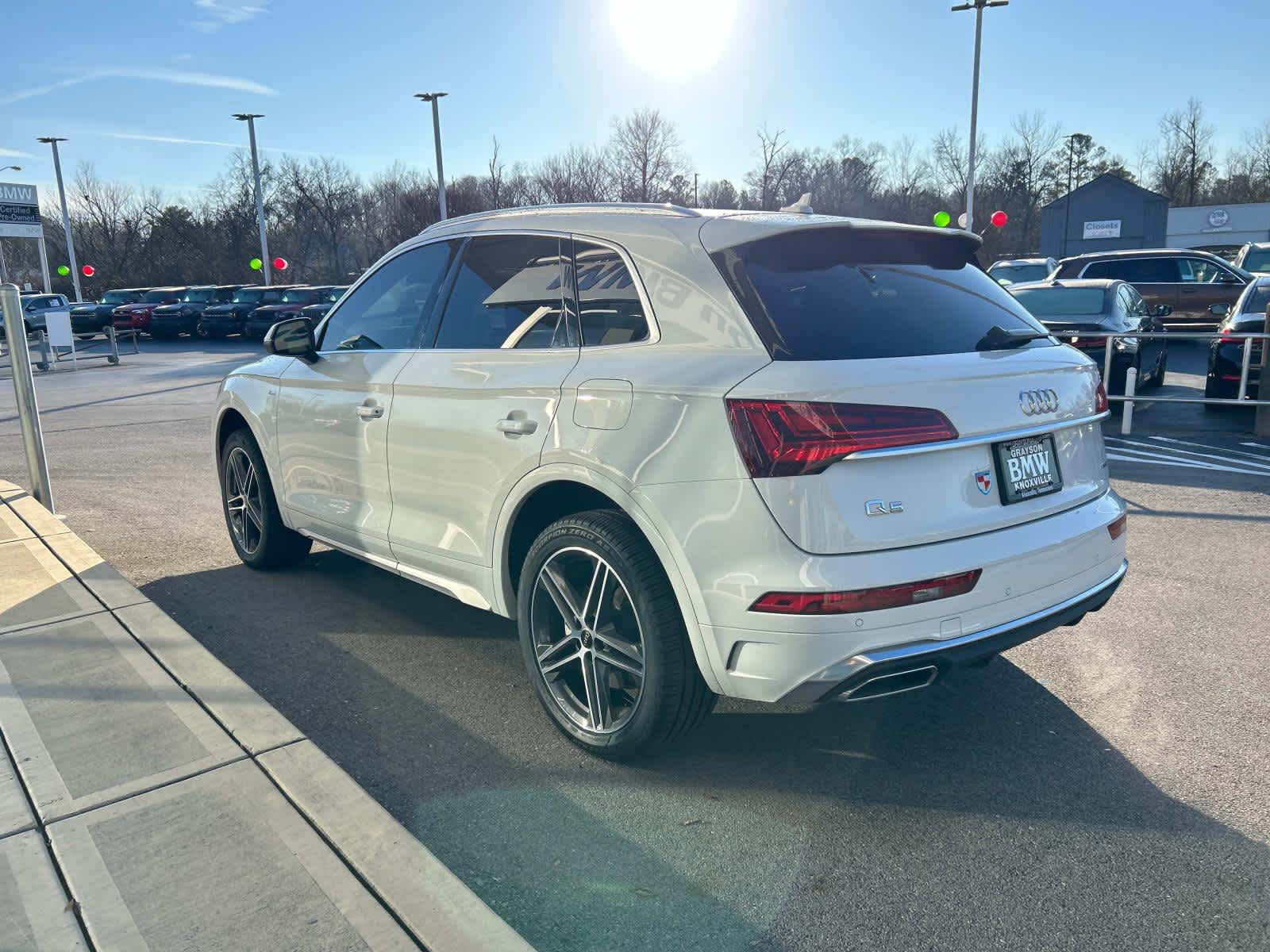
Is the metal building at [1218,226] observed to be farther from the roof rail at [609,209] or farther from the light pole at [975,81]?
the roof rail at [609,209]

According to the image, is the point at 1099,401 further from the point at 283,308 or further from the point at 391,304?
the point at 283,308

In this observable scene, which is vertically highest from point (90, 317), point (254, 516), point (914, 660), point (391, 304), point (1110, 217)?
point (1110, 217)

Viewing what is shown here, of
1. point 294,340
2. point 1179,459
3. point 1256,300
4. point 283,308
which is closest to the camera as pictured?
point 294,340

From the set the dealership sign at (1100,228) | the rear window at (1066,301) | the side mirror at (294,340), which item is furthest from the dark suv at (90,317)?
the dealership sign at (1100,228)

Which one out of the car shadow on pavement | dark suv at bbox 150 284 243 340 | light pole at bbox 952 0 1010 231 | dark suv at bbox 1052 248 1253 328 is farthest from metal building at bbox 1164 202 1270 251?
the car shadow on pavement

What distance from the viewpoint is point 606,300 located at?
350 cm

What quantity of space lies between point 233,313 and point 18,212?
16520 millimetres

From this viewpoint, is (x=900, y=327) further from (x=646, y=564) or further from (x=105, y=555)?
(x=105, y=555)

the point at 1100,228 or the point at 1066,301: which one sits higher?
the point at 1100,228

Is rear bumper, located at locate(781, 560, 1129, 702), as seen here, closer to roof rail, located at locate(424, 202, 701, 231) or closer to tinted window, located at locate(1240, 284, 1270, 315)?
roof rail, located at locate(424, 202, 701, 231)

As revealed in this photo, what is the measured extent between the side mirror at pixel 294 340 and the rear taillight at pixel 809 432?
288 centimetres

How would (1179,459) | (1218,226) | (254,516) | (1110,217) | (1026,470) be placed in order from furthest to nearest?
(1110,217), (1218,226), (1179,459), (254,516), (1026,470)

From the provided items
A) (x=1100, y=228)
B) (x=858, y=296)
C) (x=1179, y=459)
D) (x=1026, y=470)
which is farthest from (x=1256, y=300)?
(x=1100, y=228)

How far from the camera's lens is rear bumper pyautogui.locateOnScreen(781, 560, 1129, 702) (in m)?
2.80
